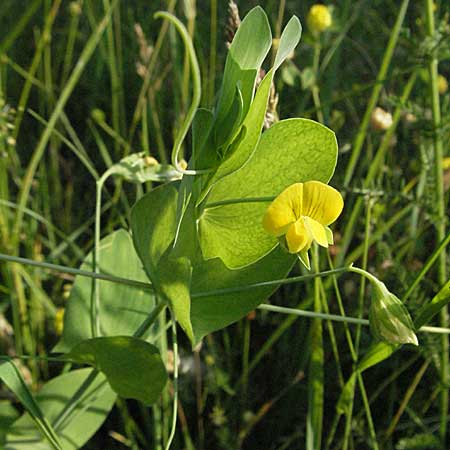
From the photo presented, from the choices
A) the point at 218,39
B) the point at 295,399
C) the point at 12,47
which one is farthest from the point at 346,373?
the point at 12,47

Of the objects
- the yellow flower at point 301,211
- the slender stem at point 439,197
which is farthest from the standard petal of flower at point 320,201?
the slender stem at point 439,197

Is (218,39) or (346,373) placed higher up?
(218,39)

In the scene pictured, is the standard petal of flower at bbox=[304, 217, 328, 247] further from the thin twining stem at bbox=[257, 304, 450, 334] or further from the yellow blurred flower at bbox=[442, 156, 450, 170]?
the yellow blurred flower at bbox=[442, 156, 450, 170]

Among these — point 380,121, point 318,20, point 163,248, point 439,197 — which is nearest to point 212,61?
point 318,20

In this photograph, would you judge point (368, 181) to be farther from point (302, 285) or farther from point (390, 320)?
point (390, 320)

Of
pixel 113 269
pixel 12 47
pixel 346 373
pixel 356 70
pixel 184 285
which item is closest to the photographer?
pixel 184 285

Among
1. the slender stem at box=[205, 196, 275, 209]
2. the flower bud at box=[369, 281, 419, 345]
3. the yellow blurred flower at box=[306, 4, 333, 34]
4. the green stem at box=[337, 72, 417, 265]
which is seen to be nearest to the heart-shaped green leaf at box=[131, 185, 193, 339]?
the slender stem at box=[205, 196, 275, 209]

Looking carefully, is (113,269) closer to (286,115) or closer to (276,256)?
(276,256)
